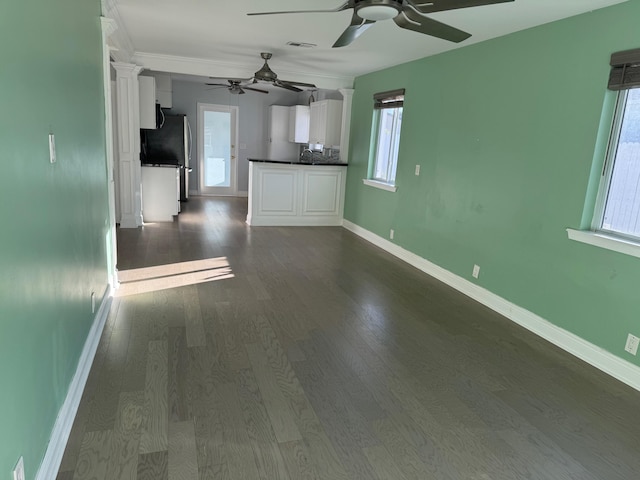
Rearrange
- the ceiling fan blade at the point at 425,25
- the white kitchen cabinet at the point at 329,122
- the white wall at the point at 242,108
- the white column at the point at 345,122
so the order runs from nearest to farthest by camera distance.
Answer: the ceiling fan blade at the point at 425,25 < the white column at the point at 345,122 < the white kitchen cabinet at the point at 329,122 < the white wall at the point at 242,108

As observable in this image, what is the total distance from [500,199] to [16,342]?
11.8 feet

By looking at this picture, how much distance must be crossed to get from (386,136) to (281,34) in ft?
7.40

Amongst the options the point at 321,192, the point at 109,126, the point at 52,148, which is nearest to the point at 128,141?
the point at 109,126

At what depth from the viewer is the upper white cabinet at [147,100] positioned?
6242 millimetres

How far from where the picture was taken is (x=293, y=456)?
1.96 meters

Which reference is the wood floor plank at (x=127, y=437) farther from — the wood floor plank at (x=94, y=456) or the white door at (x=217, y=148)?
the white door at (x=217, y=148)

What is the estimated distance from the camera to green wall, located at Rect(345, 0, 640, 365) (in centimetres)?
298

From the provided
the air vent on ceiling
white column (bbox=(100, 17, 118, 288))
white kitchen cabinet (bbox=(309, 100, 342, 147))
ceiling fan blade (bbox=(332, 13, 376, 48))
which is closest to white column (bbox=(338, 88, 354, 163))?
white kitchen cabinet (bbox=(309, 100, 342, 147))

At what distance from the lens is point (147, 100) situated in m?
6.32

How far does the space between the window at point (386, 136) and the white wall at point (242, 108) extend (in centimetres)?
425

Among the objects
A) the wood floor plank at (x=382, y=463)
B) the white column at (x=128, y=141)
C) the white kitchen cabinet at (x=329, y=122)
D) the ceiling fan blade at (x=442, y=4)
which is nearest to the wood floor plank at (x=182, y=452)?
the wood floor plank at (x=382, y=463)

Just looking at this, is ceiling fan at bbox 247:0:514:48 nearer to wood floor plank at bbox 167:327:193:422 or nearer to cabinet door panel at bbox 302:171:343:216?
wood floor plank at bbox 167:327:193:422

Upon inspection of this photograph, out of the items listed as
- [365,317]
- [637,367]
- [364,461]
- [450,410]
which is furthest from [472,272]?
[364,461]

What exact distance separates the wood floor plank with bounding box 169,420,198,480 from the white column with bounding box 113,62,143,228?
15.3 feet
